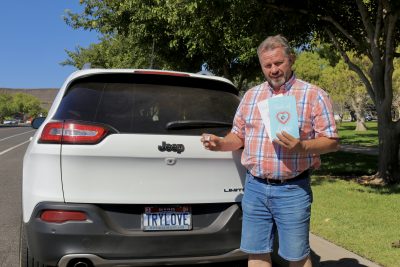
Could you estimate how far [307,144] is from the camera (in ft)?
9.89

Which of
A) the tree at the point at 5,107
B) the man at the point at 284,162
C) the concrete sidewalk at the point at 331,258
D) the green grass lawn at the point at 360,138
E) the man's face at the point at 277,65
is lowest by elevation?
the tree at the point at 5,107

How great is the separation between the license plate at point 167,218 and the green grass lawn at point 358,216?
2.21 meters

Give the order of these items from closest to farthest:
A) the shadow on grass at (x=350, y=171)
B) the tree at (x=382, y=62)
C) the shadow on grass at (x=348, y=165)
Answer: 1. the shadow on grass at (x=350, y=171)
2. the tree at (x=382, y=62)
3. the shadow on grass at (x=348, y=165)

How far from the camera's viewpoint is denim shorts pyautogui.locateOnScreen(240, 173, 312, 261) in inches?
125

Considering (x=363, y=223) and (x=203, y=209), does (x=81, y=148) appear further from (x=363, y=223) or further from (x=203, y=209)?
(x=363, y=223)

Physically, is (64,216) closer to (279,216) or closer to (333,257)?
(279,216)

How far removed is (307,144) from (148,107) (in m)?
1.29

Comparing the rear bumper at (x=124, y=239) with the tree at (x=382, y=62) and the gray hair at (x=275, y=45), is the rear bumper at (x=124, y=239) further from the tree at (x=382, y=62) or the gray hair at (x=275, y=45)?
the tree at (x=382, y=62)

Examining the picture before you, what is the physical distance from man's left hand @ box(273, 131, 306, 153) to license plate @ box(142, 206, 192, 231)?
0.98 metres

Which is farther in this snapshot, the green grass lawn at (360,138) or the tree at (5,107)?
the tree at (5,107)

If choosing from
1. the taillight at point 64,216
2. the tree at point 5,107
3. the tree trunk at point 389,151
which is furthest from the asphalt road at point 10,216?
the tree at point 5,107

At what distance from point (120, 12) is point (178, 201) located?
14126mm

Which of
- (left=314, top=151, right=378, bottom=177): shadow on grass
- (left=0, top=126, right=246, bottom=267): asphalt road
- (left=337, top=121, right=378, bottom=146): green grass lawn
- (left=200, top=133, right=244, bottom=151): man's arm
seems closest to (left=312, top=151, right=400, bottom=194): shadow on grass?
(left=314, top=151, right=378, bottom=177): shadow on grass

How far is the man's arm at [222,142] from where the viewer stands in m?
3.44
